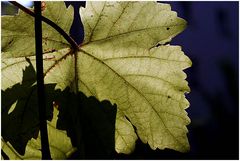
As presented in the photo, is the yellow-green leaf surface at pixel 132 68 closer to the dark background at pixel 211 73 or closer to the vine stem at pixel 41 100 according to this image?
the vine stem at pixel 41 100

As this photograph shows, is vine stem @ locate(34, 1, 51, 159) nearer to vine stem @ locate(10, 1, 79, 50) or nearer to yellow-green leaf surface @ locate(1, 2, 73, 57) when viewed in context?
vine stem @ locate(10, 1, 79, 50)

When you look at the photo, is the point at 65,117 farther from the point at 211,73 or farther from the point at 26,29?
the point at 211,73

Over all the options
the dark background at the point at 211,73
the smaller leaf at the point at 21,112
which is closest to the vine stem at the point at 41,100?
the smaller leaf at the point at 21,112

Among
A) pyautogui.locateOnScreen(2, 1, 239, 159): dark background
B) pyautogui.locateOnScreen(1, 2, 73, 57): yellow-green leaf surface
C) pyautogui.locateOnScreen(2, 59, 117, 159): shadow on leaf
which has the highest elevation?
pyautogui.locateOnScreen(1, 2, 73, 57): yellow-green leaf surface

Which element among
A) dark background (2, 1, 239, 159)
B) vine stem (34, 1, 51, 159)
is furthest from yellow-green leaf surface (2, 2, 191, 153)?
dark background (2, 1, 239, 159)

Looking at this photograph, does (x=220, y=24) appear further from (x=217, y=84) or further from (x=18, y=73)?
(x=18, y=73)

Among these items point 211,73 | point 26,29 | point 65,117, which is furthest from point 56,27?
point 211,73

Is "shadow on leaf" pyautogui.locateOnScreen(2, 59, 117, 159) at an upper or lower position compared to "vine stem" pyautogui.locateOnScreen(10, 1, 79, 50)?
lower
